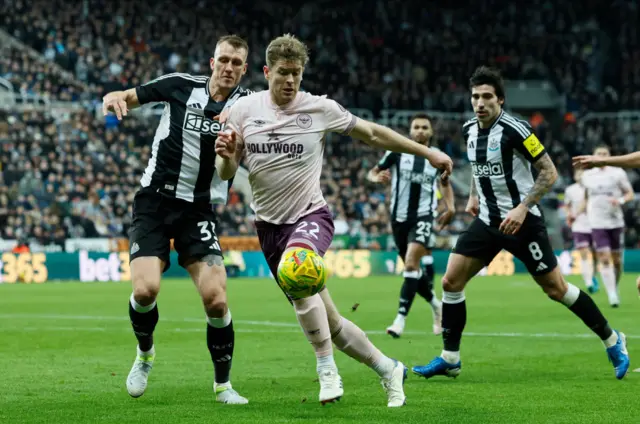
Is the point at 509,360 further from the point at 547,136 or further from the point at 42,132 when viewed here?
the point at 547,136

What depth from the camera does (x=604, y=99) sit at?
44.9 m

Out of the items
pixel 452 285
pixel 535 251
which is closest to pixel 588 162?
pixel 535 251

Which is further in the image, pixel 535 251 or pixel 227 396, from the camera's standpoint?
pixel 535 251

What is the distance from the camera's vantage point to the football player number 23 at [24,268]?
1097 inches

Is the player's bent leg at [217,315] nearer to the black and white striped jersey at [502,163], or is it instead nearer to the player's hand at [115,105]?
the player's hand at [115,105]

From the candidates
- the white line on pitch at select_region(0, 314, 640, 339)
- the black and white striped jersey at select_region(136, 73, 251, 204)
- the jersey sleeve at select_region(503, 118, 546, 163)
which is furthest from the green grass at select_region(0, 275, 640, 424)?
the jersey sleeve at select_region(503, 118, 546, 163)

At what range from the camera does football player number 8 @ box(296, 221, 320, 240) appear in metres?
6.95

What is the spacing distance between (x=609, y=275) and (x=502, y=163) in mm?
9583

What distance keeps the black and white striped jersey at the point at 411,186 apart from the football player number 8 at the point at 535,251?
4.58 metres

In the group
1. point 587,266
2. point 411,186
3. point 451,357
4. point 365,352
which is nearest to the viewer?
point 365,352

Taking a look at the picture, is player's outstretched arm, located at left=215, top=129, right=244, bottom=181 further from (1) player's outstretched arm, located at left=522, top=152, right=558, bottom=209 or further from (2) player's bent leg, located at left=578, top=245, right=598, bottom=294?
(2) player's bent leg, located at left=578, top=245, right=598, bottom=294

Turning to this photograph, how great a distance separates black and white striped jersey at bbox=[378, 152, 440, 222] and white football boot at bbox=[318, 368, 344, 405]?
6718 mm

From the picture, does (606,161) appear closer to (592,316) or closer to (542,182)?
(542,182)

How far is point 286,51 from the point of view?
22.5ft
